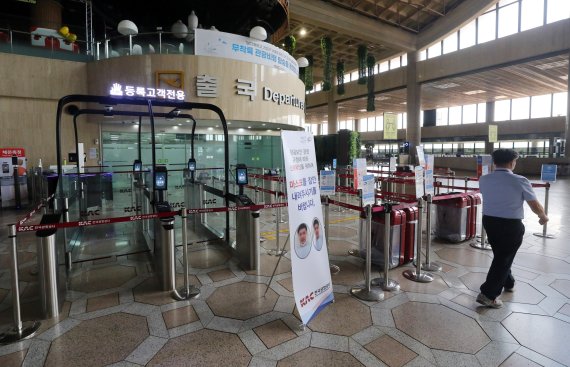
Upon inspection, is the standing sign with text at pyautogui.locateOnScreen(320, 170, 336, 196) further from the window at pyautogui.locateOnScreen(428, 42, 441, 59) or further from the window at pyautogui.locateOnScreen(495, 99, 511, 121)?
the window at pyautogui.locateOnScreen(495, 99, 511, 121)

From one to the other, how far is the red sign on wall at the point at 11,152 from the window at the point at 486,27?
2038cm

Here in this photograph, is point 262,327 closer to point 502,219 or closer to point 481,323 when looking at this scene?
point 481,323

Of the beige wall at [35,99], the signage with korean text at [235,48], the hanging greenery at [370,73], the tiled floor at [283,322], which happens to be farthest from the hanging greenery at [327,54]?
the tiled floor at [283,322]

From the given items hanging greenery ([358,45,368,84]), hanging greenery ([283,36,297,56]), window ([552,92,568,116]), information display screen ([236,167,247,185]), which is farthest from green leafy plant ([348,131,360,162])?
window ([552,92,568,116])

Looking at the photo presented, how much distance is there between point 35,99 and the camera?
388 inches

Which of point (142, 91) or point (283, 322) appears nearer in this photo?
point (283, 322)

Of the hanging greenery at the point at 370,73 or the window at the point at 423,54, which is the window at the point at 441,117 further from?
the hanging greenery at the point at 370,73

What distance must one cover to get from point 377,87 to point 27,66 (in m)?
19.3

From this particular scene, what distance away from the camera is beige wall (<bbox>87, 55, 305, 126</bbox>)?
1021 centimetres

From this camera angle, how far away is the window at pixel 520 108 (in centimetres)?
2612

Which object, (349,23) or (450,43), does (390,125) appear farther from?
(450,43)

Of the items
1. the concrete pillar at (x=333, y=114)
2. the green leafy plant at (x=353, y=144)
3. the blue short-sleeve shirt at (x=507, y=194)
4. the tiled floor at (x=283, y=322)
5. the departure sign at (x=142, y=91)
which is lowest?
the tiled floor at (x=283, y=322)

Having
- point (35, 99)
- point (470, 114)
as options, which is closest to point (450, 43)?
point (470, 114)

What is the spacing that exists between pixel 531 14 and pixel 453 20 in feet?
11.0
